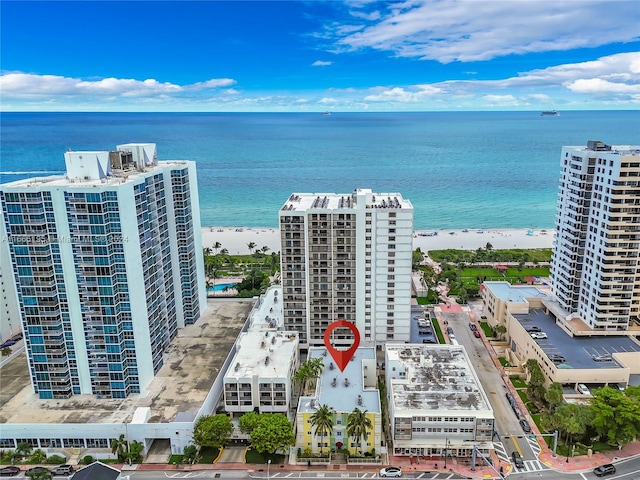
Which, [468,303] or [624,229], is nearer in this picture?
[624,229]

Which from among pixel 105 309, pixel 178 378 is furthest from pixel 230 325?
pixel 105 309

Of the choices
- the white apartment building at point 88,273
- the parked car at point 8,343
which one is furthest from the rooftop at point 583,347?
the parked car at point 8,343

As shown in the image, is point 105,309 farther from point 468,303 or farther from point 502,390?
point 468,303

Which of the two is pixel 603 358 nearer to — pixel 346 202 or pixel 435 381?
pixel 435 381

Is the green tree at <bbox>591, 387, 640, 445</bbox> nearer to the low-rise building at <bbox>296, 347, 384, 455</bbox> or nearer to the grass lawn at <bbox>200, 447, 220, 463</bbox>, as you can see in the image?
the low-rise building at <bbox>296, 347, 384, 455</bbox>

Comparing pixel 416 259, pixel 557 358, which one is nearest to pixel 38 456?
pixel 557 358

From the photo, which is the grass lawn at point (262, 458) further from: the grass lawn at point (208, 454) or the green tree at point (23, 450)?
the green tree at point (23, 450)

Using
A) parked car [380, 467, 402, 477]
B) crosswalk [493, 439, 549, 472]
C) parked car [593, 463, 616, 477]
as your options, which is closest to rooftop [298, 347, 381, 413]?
parked car [380, 467, 402, 477]
